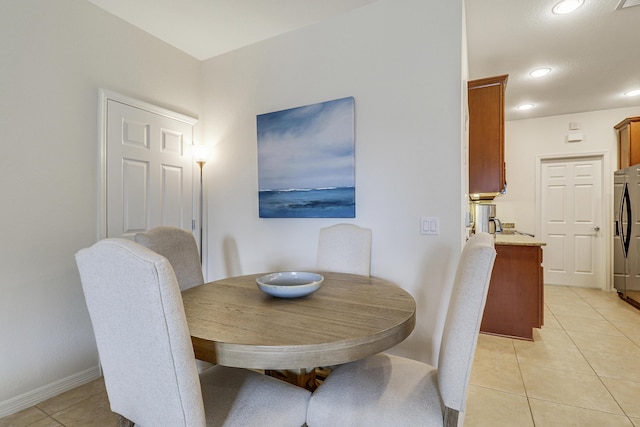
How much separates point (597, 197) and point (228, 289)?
17.8 ft

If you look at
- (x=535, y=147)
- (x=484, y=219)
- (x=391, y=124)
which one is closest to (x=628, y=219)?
(x=535, y=147)

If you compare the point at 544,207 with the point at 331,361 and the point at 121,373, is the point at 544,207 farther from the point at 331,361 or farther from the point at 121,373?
the point at 121,373

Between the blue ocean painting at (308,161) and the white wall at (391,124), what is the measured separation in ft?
0.26

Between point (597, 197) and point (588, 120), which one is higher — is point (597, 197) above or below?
below

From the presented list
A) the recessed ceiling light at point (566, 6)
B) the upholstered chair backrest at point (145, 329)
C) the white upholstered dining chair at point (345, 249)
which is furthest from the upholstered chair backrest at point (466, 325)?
the recessed ceiling light at point (566, 6)

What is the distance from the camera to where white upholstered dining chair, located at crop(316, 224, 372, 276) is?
2.06 metres

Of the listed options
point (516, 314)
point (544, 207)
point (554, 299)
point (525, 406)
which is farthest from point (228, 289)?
point (544, 207)

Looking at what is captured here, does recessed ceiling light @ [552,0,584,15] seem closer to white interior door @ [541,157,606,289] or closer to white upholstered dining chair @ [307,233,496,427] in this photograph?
white upholstered dining chair @ [307,233,496,427]

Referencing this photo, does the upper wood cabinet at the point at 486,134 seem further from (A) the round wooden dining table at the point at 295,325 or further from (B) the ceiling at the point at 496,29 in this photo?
(A) the round wooden dining table at the point at 295,325

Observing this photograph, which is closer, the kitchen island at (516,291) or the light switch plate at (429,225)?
the light switch plate at (429,225)

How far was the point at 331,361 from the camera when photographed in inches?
36.8

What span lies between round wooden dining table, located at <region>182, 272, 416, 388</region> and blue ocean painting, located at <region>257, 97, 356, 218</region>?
0.96 m

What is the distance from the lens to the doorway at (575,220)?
4.43 metres

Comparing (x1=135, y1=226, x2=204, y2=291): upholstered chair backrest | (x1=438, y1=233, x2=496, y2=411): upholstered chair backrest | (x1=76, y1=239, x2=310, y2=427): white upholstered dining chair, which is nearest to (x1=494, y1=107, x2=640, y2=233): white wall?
(x1=438, y1=233, x2=496, y2=411): upholstered chair backrest
